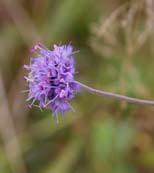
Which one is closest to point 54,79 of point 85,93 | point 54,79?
point 54,79

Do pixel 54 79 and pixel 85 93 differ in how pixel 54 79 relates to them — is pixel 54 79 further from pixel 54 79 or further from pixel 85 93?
pixel 85 93

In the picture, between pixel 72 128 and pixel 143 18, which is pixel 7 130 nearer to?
pixel 72 128

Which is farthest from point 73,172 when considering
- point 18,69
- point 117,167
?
point 18,69

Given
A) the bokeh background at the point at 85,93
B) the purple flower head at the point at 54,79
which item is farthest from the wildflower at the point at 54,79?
the bokeh background at the point at 85,93

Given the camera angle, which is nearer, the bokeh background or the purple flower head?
the purple flower head

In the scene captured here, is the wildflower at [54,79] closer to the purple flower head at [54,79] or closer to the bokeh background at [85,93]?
the purple flower head at [54,79]

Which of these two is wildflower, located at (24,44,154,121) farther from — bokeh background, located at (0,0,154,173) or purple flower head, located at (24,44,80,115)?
bokeh background, located at (0,0,154,173)

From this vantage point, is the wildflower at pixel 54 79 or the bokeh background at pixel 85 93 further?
the bokeh background at pixel 85 93

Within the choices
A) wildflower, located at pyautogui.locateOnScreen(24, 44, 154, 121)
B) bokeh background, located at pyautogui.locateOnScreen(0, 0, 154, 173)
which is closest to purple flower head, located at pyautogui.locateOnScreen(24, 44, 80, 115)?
wildflower, located at pyautogui.locateOnScreen(24, 44, 154, 121)
